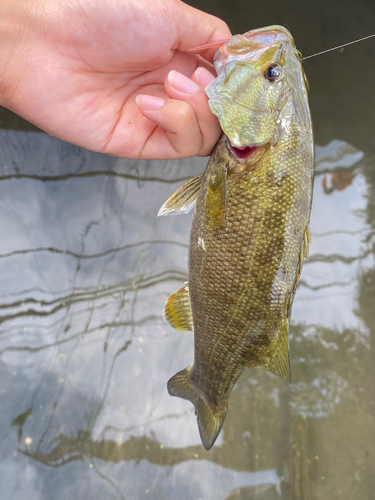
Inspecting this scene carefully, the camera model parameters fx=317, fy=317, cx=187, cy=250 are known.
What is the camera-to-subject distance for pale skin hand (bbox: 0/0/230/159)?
89cm

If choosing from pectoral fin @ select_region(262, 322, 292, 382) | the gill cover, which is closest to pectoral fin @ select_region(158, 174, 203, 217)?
the gill cover

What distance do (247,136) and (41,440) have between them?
174 cm

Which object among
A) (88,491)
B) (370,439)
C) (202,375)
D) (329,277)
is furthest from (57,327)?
(370,439)

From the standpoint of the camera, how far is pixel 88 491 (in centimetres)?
160

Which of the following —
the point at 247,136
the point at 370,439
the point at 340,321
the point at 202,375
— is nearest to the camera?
the point at 247,136

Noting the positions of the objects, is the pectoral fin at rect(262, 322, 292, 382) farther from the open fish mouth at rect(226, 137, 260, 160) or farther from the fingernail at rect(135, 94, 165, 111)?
the fingernail at rect(135, 94, 165, 111)

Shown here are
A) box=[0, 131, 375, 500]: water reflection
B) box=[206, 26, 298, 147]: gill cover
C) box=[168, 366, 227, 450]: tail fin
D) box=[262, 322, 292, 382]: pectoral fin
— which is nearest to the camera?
box=[206, 26, 298, 147]: gill cover

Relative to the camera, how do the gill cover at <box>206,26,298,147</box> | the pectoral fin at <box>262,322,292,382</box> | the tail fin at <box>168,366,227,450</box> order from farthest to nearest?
the tail fin at <box>168,366,227,450</box> < the pectoral fin at <box>262,322,292,382</box> < the gill cover at <box>206,26,298,147</box>

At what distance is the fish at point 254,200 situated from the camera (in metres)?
0.85

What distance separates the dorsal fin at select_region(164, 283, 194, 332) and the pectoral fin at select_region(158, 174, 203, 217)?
1.02ft

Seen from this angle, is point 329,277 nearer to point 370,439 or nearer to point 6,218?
point 370,439

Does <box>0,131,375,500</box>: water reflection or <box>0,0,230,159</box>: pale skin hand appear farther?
<box>0,131,375,500</box>: water reflection

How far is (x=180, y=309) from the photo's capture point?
1158 mm

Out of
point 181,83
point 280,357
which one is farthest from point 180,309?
point 181,83
